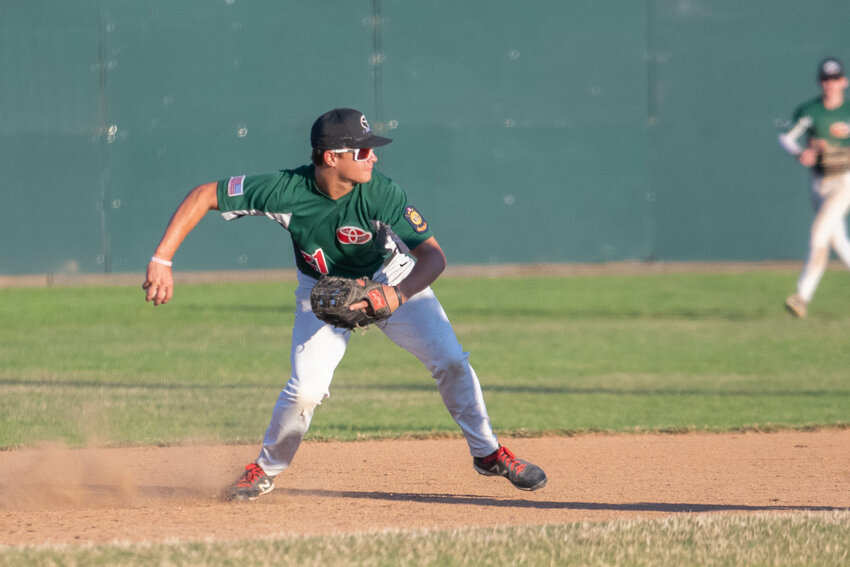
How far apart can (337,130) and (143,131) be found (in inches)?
555

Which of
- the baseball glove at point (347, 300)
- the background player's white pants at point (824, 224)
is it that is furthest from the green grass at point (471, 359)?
the baseball glove at point (347, 300)

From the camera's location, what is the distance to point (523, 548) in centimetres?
414

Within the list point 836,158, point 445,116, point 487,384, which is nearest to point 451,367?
point 487,384

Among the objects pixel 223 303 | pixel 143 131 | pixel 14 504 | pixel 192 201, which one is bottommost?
pixel 223 303

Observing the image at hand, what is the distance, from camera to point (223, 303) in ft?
50.6

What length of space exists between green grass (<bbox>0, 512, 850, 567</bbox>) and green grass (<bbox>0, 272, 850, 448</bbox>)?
317 centimetres

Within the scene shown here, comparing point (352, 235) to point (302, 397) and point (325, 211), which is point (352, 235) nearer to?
point (325, 211)

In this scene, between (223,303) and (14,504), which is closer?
(14,504)

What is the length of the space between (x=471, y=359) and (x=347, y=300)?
607 cm

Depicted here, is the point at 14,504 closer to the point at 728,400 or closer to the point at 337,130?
the point at 337,130

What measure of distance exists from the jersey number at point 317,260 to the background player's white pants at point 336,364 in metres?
0.12

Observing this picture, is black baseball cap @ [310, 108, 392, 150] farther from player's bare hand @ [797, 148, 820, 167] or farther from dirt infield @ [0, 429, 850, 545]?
player's bare hand @ [797, 148, 820, 167]

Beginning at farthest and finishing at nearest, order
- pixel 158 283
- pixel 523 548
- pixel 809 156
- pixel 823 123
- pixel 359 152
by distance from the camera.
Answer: pixel 823 123 < pixel 809 156 < pixel 359 152 < pixel 158 283 < pixel 523 548

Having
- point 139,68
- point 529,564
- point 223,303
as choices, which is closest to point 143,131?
point 139,68
